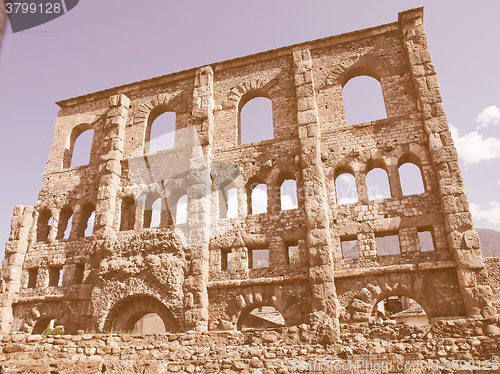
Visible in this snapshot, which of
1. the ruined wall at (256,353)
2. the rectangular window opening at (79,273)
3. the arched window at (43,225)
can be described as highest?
the arched window at (43,225)

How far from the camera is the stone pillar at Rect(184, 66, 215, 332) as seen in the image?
10445mm

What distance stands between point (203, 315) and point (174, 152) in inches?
218

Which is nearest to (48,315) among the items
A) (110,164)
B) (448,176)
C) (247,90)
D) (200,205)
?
(110,164)

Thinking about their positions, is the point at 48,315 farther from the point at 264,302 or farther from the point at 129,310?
the point at 264,302

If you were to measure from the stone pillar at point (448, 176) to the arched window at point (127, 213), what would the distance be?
32.0ft

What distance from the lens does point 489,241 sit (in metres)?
78.2

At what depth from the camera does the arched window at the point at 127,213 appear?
43.2ft

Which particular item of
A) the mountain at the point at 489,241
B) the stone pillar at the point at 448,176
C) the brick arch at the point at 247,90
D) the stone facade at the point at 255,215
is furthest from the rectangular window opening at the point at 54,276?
the mountain at the point at 489,241

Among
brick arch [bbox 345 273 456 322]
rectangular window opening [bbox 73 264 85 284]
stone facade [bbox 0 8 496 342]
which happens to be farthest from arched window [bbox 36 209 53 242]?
brick arch [bbox 345 273 456 322]

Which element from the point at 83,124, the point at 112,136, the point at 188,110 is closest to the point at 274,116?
the point at 188,110

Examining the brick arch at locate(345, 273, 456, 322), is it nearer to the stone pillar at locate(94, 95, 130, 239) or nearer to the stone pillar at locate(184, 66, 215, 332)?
the stone pillar at locate(184, 66, 215, 332)

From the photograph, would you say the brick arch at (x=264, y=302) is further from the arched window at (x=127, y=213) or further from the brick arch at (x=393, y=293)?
the arched window at (x=127, y=213)

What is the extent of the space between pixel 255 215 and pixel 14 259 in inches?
337

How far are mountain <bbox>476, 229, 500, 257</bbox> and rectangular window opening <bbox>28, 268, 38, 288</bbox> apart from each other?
7981 centimetres
